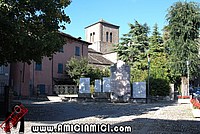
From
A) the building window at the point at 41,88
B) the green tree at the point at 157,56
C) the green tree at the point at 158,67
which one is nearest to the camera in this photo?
the green tree at the point at 158,67

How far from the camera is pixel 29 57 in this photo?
13.9 metres

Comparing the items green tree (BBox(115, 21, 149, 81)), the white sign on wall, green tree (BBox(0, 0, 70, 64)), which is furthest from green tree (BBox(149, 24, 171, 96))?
green tree (BBox(0, 0, 70, 64))

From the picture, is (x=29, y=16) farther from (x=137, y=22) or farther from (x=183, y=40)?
(x=137, y=22)

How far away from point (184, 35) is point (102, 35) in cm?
3404

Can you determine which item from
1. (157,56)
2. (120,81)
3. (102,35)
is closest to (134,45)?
(157,56)

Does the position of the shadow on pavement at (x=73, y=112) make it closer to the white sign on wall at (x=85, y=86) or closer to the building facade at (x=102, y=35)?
the white sign on wall at (x=85, y=86)

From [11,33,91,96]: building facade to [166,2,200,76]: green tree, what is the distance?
552 inches

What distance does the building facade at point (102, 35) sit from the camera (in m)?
64.2

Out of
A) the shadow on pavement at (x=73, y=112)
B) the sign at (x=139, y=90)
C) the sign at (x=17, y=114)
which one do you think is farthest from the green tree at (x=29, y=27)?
the sign at (x=139, y=90)

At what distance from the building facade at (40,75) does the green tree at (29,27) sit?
18.2m

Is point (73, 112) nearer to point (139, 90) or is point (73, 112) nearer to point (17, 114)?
point (17, 114)

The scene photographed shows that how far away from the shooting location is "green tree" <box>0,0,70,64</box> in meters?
11.3

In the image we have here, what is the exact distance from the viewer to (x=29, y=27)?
40.4 feet

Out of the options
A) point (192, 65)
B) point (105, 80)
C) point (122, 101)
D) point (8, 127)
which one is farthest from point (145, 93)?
point (8, 127)
